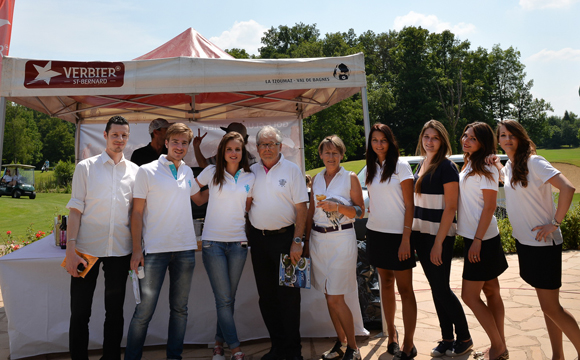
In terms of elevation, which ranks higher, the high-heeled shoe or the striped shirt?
the striped shirt

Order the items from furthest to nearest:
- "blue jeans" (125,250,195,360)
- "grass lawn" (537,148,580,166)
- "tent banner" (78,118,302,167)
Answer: "grass lawn" (537,148,580,166) → "tent banner" (78,118,302,167) → "blue jeans" (125,250,195,360)

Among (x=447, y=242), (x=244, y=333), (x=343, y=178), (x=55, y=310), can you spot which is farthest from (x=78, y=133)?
(x=447, y=242)

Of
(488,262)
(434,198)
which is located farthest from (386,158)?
(488,262)

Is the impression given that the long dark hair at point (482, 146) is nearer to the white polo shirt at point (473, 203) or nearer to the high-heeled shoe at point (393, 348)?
the white polo shirt at point (473, 203)

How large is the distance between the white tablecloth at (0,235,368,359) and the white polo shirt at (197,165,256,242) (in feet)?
2.27

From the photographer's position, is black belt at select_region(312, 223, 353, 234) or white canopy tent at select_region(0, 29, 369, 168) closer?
black belt at select_region(312, 223, 353, 234)

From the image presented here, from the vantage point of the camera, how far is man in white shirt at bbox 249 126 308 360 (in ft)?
10.00

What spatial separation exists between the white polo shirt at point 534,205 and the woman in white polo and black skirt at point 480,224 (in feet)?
0.51

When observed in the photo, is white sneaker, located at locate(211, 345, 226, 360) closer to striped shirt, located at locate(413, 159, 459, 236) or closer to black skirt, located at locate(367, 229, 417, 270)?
black skirt, located at locate(367, 229, 417, 270)

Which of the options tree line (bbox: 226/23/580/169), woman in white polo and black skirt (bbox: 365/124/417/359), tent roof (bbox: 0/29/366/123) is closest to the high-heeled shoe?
woman in white polo and black skirt (bbox: 365/124/417/359)

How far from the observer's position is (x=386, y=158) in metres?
3.09

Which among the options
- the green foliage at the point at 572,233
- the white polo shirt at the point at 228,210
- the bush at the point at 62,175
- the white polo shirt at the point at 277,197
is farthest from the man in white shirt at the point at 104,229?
the bush at the point at 62,175

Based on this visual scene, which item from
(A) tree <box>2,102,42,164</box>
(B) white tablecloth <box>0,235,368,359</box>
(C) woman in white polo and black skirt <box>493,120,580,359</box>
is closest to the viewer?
(C) woman in white polo and black skirt <box>493,120,580,359</box>

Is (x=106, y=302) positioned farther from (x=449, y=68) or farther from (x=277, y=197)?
(x=449, y=68)
